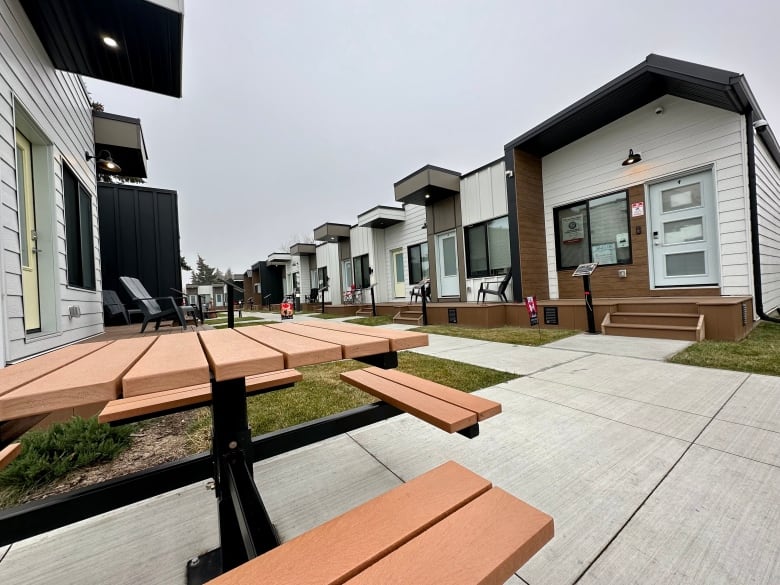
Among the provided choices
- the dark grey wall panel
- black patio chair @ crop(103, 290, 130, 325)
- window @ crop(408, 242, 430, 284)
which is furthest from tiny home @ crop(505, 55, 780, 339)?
black patio chair @ crop(103, 290, 130, 325)

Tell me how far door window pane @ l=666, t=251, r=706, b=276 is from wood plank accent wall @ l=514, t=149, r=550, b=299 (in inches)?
85.2

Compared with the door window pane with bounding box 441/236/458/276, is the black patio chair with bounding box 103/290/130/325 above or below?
below

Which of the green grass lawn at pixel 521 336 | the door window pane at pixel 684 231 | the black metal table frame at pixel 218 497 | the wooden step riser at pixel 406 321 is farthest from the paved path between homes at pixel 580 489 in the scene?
the wooden step riser at pixel 406 321

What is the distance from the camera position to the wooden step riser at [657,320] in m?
4.59

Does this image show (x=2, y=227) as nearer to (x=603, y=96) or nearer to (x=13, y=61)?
(x=13, y=61)

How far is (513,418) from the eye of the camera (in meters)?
2.15

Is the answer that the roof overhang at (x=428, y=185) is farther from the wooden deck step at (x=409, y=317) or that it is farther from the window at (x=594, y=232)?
the wooden deck step at (x=409, y=317)

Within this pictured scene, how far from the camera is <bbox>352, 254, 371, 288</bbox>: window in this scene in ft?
42.2

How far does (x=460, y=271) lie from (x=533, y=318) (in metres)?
3.79

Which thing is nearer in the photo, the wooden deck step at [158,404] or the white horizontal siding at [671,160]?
the wooden deck step at [158,404]

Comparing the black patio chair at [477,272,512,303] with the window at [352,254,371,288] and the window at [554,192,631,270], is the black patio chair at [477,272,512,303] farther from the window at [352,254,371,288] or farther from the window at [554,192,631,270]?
the window at [352,254,371,288]

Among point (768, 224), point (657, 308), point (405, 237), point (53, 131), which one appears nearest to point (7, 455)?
point (53, 131)

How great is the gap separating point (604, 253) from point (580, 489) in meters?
6.39

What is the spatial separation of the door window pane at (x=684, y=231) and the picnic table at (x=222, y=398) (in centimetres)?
641
